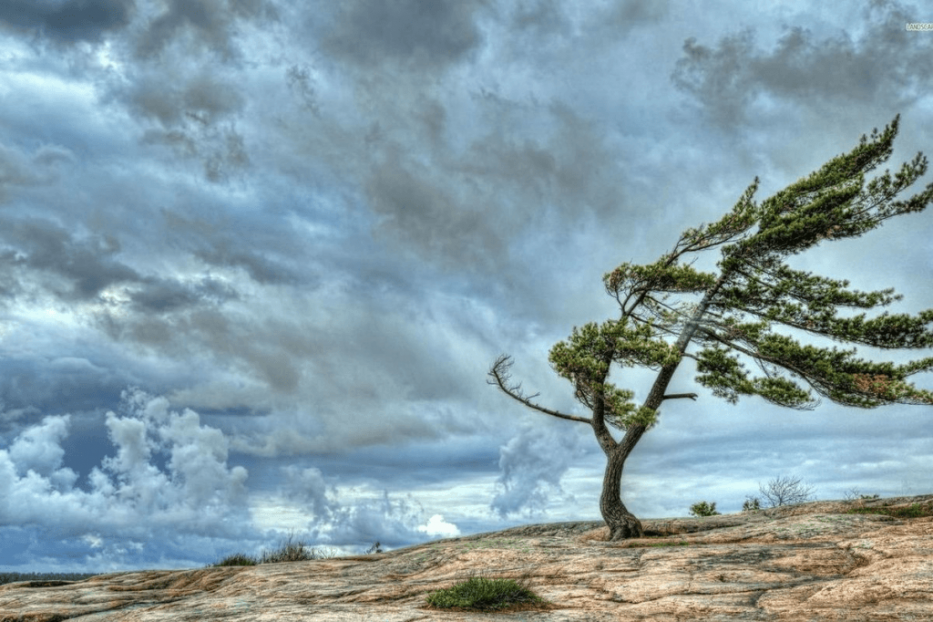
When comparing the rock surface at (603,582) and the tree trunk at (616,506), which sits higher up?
the tree trunk at (616,506)

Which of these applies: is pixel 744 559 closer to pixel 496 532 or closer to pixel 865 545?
pixel 865 545

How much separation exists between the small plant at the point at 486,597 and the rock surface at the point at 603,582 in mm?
418

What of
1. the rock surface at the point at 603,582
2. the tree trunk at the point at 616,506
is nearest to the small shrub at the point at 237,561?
the rock surface at the point at 603,582

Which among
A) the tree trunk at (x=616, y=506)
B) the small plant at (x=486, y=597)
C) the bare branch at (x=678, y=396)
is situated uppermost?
the bare branch at (x=678, y=396)

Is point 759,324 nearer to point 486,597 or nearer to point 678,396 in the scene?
point 678,396

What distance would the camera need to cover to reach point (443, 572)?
56.2ft

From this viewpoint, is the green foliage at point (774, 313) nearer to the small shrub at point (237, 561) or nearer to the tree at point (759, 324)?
the tree at point (759, 324)

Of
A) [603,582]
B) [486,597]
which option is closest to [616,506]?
[603,582]

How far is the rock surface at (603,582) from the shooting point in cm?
1050

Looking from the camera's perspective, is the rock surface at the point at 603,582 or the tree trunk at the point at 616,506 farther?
the tree trunk at the point at 616,506

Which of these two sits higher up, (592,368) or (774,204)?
(774,204)

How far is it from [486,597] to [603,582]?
2652 mm

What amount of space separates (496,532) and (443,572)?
34.9 ft

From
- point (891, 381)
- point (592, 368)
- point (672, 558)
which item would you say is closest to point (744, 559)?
point (672, 558)
